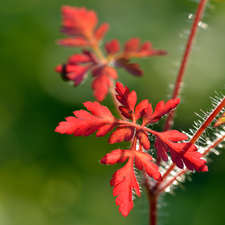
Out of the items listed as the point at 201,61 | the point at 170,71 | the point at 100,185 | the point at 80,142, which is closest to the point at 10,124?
the point at 80,142

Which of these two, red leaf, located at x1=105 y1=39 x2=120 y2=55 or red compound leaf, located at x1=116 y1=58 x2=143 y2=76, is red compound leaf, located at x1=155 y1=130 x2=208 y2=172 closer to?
red compound leaf, located at x1=116 y1=58 x2=143 y2=76

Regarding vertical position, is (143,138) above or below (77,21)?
below

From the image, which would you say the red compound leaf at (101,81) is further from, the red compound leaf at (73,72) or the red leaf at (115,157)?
the red leaf at (115,157)

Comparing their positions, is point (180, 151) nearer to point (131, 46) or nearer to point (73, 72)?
point (73, 72)

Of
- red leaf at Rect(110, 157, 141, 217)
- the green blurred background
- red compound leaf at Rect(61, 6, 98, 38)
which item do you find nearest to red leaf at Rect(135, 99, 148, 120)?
red leaf at Rect(110, 157, 141, 217)

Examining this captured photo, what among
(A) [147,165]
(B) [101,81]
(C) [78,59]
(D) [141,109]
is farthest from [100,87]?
(A) [147,165]
